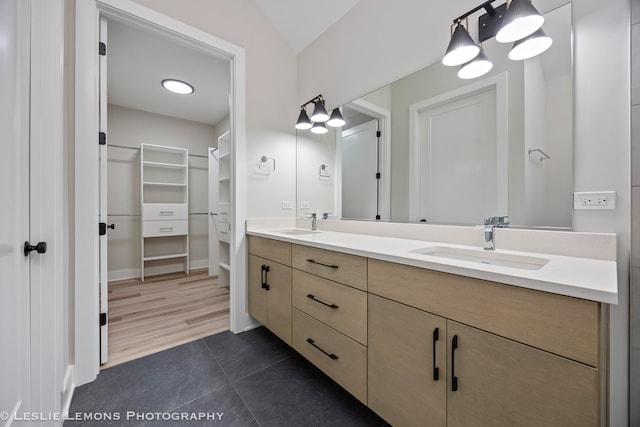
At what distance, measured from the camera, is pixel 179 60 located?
256 cm

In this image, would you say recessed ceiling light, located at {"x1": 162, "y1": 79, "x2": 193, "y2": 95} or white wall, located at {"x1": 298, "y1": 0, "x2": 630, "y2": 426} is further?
recessed ceiling light, located at {"x1": 162, "y1": 79, "x2": 193, "y2": 95}

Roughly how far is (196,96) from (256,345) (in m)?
3.13

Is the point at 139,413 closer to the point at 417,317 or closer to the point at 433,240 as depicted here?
the point at 417,317

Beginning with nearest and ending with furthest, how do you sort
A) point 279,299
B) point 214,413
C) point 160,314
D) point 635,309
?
point 635,309, point 214,413, point 279,299, point 160,314

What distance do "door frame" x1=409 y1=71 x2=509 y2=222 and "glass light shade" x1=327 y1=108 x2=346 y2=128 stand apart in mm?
638

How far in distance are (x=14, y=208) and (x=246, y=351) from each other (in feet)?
4.94

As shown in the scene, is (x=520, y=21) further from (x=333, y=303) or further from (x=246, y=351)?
(x=246, y=351)

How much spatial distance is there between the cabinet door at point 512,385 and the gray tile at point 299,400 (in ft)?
1.94

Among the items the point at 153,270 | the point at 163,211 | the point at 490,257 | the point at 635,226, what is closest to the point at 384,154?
the point at 490,257

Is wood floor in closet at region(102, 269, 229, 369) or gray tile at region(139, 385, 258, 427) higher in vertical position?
wood floor in closet at region(102, 269, 229, 369)

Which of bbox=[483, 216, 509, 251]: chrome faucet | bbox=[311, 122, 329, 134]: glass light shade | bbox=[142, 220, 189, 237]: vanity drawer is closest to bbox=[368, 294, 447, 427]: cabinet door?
bbox=[483, 216, 509, 251]: chrome faucet

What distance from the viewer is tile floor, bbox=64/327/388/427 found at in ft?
4.12

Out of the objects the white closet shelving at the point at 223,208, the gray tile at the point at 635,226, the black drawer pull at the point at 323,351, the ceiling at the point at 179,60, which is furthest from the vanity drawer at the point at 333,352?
the ceiling at the point at 179,60

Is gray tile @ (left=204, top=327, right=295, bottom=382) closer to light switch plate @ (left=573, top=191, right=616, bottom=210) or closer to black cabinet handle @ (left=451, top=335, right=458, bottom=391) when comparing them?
black cabinet handle @ (left=451, top=335, right=458, bottom=391)
